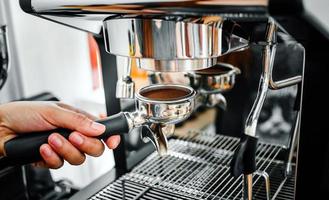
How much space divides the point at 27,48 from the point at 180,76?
461 mm

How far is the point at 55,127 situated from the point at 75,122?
0.04 m

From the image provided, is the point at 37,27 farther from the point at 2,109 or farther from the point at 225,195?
the point at 225,195

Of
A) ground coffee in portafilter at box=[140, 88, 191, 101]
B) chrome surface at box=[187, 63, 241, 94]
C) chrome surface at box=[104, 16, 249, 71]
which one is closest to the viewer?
chrome surface at box=[104, 16, 249, 71]

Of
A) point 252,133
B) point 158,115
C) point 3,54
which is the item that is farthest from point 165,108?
point 3,54

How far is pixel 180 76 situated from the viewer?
0.85 meters

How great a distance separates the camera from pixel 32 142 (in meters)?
0.49

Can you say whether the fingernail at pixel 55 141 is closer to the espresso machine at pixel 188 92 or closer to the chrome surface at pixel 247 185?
the espresso machine at pixel 188 92

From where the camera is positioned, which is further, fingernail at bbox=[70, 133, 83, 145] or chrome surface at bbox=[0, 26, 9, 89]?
chrome surface at bbox=[0, 26, 9, 89]

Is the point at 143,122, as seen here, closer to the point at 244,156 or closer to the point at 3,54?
the point at 244,156

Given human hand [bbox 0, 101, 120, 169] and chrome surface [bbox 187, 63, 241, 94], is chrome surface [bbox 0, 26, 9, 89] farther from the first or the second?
chrome surface [bbox 187, 63, 241, 94]

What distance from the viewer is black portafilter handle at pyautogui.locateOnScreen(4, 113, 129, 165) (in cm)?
49

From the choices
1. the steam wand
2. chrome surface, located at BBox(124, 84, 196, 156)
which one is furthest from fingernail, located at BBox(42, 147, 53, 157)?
the steam wand

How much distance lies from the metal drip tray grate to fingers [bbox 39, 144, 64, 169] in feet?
0.31

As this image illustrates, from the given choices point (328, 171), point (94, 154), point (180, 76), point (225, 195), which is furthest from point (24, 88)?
point (328, 171)
